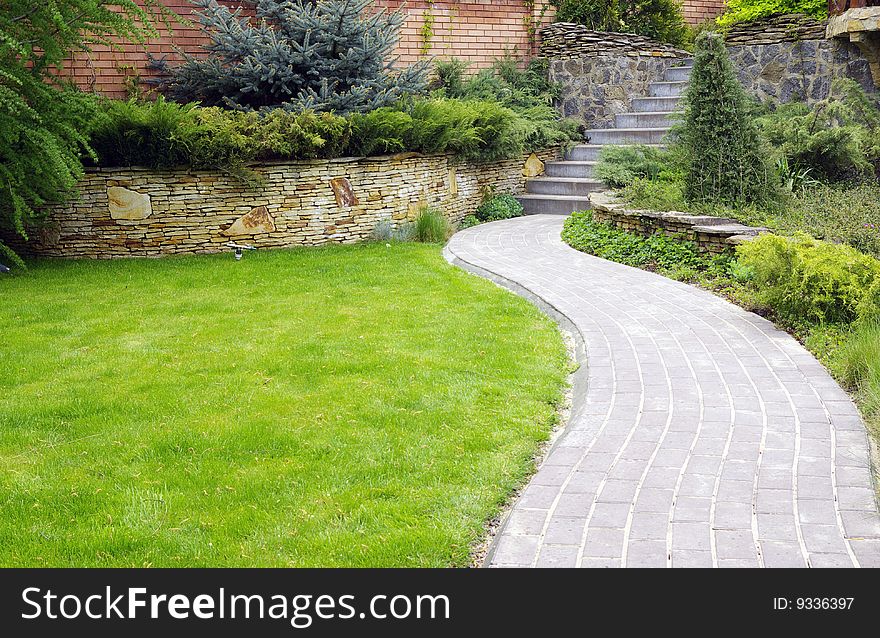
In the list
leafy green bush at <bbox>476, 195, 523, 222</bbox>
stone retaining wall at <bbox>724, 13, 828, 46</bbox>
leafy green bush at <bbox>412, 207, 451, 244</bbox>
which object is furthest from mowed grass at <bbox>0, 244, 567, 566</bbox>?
stone retaining wall at <bbox>724, 13, 828, 46</bbox>

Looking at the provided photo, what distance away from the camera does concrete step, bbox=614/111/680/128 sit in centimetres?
1401

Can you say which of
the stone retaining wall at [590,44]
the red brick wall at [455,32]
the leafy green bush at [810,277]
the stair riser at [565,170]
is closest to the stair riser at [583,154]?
the stair riser at [565,170]

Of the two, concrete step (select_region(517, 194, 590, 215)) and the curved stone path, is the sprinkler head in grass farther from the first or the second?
concrete step (select_region(517, 194, 590, 215))

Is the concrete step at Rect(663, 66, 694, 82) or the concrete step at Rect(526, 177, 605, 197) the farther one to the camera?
the concrete step at Rect(663, 66, 694, 82)

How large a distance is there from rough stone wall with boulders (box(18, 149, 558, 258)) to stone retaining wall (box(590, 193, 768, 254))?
2929mm

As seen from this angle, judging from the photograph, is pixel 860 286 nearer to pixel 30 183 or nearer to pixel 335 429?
pixel 335 429

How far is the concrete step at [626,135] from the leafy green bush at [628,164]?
1.42 meters

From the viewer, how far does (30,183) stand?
904 cm

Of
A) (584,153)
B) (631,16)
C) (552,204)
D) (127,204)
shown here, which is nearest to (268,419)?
(127,204)

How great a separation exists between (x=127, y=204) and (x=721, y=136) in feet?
22.4

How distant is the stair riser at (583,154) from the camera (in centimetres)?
1385

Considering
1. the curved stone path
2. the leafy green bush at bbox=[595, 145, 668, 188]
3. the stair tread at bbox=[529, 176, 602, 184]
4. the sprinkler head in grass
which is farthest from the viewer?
the stair tread at bbox=[529, 176, 602, 184]

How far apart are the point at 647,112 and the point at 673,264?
6623mm

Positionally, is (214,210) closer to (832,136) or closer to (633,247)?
(633,247)
